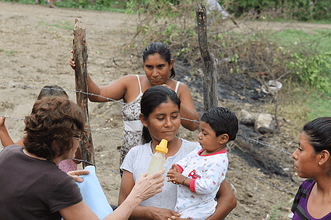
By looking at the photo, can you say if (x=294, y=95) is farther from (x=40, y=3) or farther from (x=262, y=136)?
(x=40, y=3)

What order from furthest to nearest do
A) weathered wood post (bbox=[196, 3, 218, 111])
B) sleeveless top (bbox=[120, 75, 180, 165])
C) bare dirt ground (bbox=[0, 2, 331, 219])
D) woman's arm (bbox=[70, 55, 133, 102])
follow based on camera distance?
bare dirt ground (bbox=[0, 2, 331, 219]) < weathered wood post (bbox=[196, 3, 218, 111]) < woman's arm (bbox=[70, 55, 133, 102]) < sleeveless top (bbox=[120, 75, 180, 165])

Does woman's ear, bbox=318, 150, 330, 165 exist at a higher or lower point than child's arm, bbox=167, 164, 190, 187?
higher

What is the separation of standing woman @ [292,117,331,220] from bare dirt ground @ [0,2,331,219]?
4.35 ft

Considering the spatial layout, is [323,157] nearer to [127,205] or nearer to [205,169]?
[205,169]

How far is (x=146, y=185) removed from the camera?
172cm

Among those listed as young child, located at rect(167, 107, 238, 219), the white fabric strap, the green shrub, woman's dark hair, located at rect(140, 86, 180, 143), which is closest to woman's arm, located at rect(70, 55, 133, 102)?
the white fabric strap

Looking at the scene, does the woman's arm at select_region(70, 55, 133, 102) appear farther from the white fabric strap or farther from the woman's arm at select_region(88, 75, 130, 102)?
the white fabric strap

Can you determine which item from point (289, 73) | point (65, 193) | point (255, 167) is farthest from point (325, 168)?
point (289, 73)

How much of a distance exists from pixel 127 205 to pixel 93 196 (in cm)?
20

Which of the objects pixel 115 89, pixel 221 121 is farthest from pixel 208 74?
pixel 221 121

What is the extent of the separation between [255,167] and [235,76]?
3.44m

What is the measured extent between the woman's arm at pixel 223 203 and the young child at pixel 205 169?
32mm

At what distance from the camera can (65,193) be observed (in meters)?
1.37

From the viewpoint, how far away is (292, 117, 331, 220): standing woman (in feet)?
5.31
